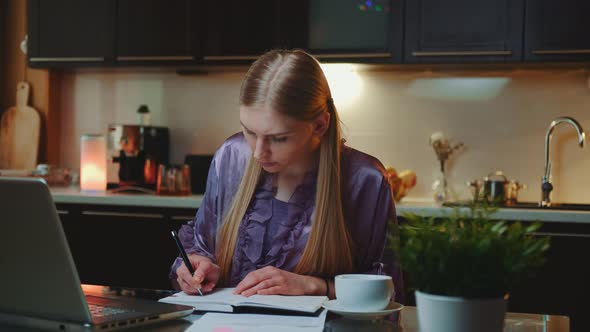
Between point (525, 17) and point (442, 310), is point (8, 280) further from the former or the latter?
point (525, 17)

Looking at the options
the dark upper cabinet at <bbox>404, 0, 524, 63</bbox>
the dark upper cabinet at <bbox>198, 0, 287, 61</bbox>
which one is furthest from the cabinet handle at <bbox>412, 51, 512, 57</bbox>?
the dark upper cabinet at <bbox>198, 0, 287, 61</bbox>

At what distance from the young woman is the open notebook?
0.13 meters

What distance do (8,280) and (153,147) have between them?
258cm

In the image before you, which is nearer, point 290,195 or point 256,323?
point 256,323

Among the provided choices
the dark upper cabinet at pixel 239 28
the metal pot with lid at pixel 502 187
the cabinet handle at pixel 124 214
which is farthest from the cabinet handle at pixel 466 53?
the cabinet handle at pixel 124 214

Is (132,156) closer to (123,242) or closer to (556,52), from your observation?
(123,242)

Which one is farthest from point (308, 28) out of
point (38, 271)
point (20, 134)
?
point (38, 271)

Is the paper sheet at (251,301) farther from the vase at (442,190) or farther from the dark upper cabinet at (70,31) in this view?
the dark upper cabinet at (70,31)

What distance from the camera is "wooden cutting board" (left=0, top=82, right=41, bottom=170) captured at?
3.97m

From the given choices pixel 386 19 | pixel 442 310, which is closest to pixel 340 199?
pixel 442 310

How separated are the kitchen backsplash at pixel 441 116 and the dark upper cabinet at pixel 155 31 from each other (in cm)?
29

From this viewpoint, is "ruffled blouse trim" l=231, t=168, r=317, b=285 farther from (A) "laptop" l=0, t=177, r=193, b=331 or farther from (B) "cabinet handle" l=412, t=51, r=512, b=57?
→ (B) "cabinet handle" l=412, t=51, r=512, b=57

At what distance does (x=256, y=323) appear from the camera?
1277 millimetres

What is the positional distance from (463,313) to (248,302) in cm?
47
